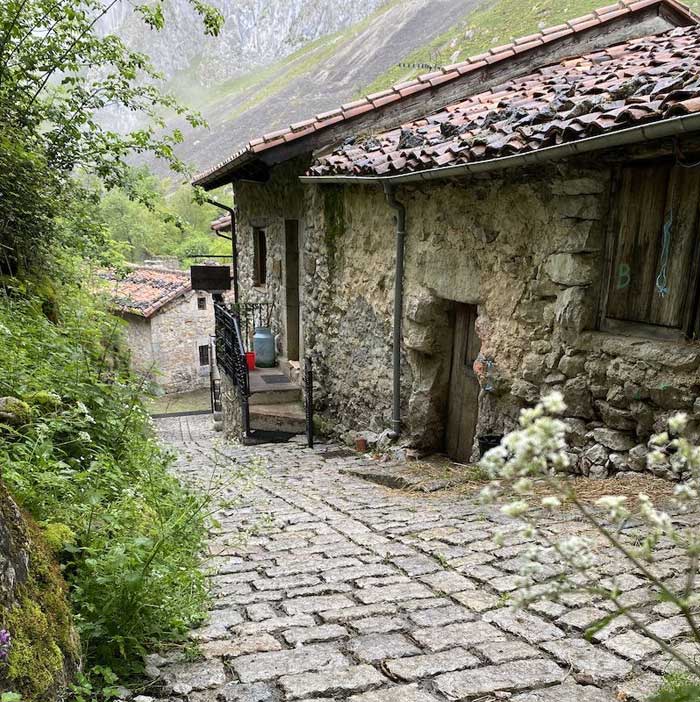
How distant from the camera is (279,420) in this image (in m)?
8.62

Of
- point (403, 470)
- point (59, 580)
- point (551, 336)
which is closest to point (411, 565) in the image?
point (59, 580)

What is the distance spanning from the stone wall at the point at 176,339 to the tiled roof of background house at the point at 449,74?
16.4 metres

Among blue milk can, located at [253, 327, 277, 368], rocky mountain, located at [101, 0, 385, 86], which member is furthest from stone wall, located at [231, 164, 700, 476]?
rocky mountain, located at [101, 0, 385, 86]

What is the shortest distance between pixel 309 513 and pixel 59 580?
2615mm

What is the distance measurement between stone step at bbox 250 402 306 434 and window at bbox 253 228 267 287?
3144mm

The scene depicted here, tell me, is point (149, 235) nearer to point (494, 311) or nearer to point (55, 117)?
point (55, 117)

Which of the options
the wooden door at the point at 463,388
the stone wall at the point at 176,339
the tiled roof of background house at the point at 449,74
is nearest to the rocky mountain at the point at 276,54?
the stone wall at the point at 176,339

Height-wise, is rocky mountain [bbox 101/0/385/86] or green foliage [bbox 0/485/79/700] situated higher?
rocky mountain [bbox 101/0/385/86]

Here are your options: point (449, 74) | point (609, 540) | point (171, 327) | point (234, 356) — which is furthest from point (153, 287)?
point (609, 540)

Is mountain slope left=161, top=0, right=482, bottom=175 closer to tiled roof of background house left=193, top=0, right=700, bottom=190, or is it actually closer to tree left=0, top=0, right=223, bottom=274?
tree left=0, top=0, right=223, bottom=274

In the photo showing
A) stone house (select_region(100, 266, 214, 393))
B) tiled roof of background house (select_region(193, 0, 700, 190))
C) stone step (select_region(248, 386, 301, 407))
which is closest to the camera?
tiled roof of background house (select_region(193, 0, 700, 190))

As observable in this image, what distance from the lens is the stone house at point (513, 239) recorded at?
4.06 m

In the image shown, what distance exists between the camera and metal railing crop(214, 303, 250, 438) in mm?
8467

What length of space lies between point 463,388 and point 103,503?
407 centimetres
